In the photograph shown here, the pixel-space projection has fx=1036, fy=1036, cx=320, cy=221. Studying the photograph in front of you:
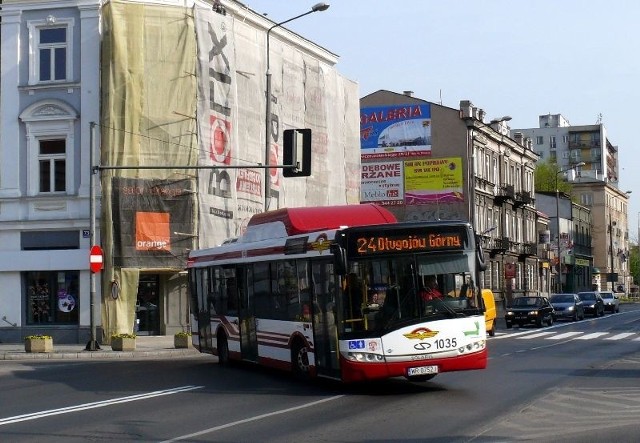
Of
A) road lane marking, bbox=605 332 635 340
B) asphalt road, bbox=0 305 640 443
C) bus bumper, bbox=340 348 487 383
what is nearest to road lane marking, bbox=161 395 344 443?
asphalt road, bbox=0 305 640 443

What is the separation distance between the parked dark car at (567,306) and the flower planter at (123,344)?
29502 mm

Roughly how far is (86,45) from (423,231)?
2165cm

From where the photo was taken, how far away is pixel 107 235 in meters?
34.7

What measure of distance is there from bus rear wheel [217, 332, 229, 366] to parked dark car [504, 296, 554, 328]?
24778 millimetres

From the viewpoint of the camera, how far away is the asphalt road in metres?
12.5

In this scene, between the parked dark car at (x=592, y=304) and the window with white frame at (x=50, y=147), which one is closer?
the window with white frame at (x=50, y=147)

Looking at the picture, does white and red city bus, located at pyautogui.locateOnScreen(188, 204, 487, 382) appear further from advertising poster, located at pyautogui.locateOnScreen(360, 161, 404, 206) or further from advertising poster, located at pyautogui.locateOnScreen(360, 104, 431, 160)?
advertising poster, located at pyautogui.locateOnScreen(360, 104, 431, 160)

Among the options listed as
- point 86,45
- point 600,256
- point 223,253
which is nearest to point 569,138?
point 600,256

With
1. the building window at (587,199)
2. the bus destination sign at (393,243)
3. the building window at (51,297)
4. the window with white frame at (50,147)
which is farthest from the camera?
the building window at (587,199)

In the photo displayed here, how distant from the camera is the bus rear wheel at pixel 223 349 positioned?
940 inches

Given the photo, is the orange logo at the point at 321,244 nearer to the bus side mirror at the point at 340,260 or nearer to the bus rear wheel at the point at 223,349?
the bus side mirror at the point at 340,260

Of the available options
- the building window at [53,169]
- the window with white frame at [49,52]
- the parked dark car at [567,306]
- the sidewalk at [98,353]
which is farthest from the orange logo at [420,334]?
the parked dark car at [567,306]

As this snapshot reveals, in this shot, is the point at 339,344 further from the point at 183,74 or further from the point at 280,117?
the point at 280,117

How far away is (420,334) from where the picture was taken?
1641 cm
